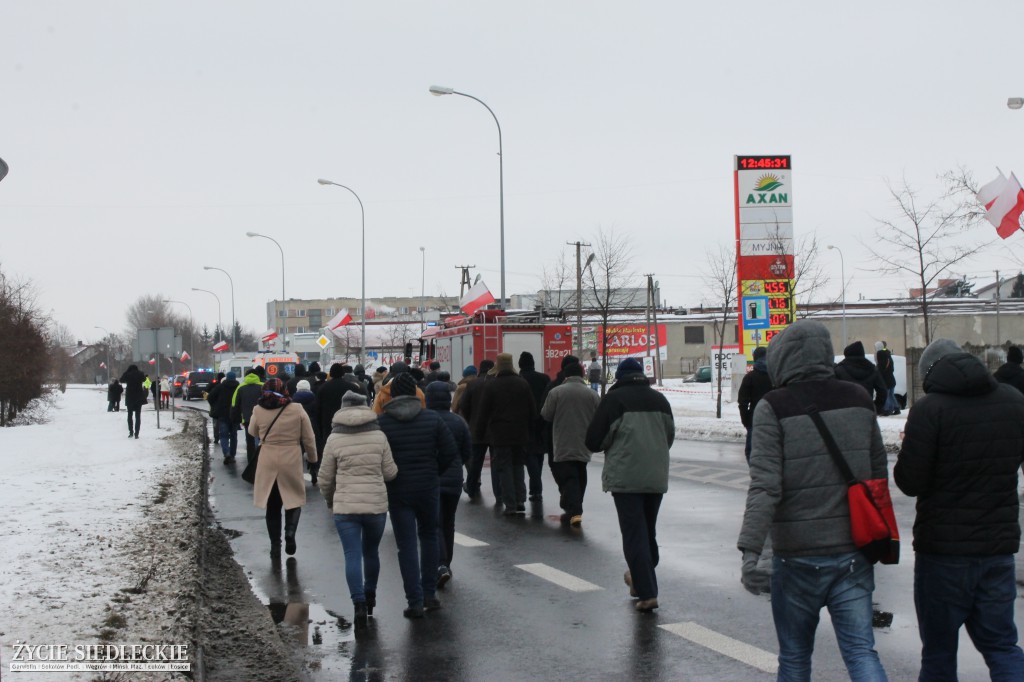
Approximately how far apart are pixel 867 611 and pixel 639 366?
382 cm

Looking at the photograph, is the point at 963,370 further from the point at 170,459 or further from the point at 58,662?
the point at 170,459

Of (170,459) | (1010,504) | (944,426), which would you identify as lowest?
(170,459)

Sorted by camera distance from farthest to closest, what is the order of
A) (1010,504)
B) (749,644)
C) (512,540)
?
1. (512,540)
2. (749,644)
3. (1010,504)

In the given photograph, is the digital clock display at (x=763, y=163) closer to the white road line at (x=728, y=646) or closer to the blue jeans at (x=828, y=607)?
the white road line at (x=728, y=646)

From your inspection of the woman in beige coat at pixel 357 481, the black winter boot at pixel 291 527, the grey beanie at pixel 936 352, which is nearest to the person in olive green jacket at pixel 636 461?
the woman in beige coat at pixel 357 481

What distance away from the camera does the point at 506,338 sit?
88.0 feet

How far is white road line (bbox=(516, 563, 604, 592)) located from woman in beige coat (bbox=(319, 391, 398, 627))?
1.83 meters

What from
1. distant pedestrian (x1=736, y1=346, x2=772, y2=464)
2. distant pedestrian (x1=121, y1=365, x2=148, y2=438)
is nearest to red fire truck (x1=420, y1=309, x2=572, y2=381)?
distant pedestrian (x1=121, y1=365, x2=148, y2=438)

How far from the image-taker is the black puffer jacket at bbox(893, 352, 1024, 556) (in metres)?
4.66

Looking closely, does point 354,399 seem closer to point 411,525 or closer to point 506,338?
point 411,525

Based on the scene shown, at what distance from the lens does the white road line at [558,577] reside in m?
8.93

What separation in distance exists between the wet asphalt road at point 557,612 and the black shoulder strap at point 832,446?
2197 mm

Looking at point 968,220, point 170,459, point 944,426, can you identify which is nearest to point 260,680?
point 944,426

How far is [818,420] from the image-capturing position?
4.50 m
